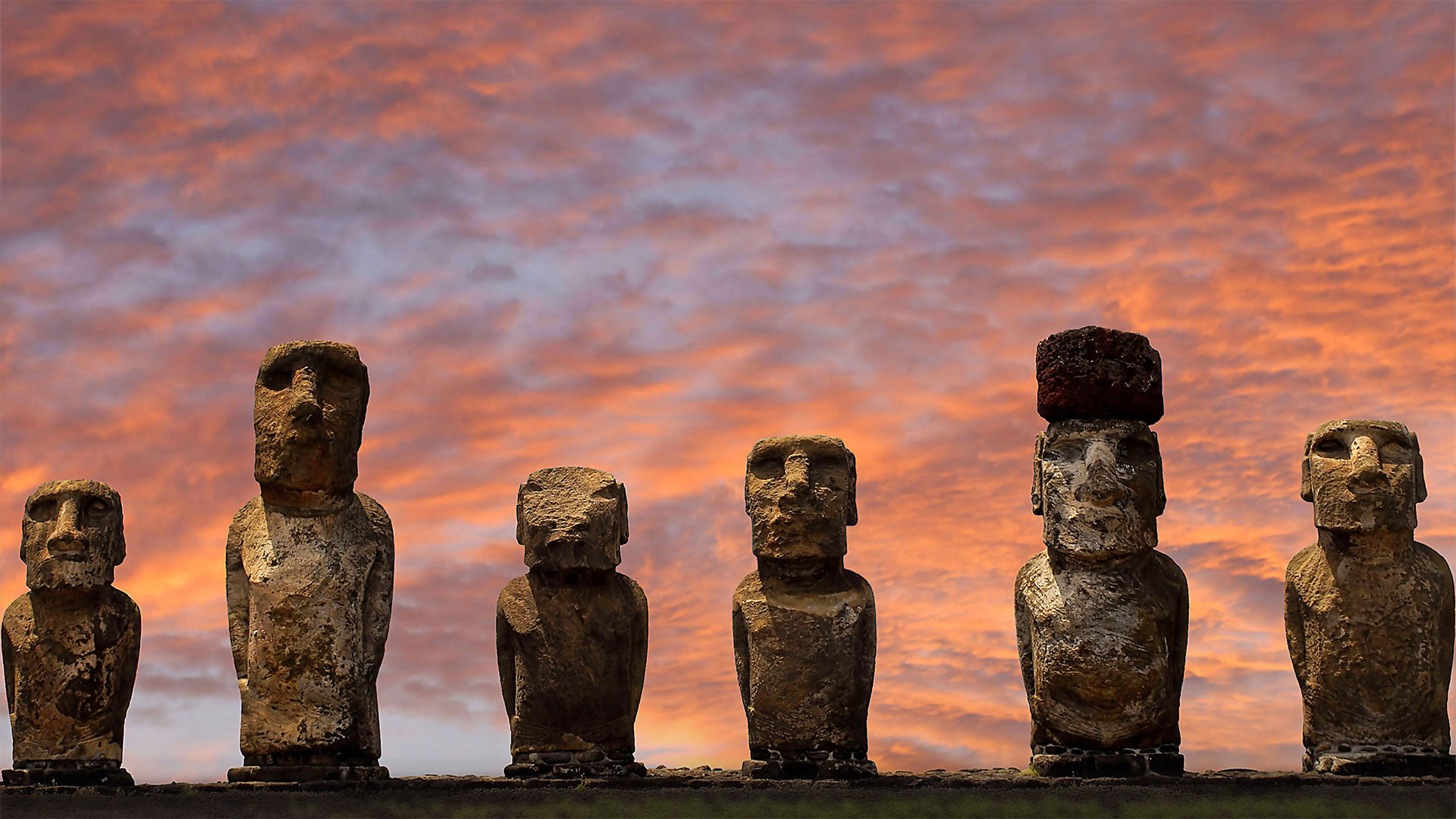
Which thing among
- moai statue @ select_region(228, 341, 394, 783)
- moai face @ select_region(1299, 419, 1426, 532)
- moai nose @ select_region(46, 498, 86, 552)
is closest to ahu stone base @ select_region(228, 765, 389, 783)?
moai statue @ select_region(228, 341, 394, 783)

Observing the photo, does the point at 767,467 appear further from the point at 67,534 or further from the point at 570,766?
the point at 67,534

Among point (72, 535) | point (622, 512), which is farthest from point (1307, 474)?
point (72, 535)

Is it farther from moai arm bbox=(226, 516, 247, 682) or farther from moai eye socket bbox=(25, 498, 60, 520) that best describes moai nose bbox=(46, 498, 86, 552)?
moai arm bbox=(226, 516, 247, 682)

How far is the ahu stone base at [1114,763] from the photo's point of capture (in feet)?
43.2

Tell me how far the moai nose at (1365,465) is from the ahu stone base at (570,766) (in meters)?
5.65

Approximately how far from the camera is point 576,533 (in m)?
14.0

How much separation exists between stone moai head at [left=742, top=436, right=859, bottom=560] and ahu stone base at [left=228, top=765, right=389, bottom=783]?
3.29m

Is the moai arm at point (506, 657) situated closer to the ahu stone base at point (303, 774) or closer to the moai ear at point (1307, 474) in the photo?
the ahu stone base at point (303, 774)

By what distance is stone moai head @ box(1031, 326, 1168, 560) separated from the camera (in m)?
13.4

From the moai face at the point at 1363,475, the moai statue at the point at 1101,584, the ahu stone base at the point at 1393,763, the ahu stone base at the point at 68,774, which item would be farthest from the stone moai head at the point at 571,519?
the ahu stone base at the point at 1393,763

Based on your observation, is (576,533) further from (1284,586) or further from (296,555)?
(1284,586)

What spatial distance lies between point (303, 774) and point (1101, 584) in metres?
5.78

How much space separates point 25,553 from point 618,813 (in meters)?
5.81

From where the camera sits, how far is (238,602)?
1391 cm
